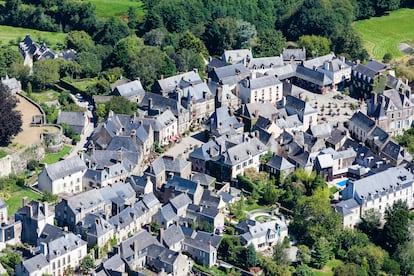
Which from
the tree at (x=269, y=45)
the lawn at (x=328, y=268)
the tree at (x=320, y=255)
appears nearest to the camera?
the lawn at (x=328, y=268)

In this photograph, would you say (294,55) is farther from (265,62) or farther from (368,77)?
(368,77)

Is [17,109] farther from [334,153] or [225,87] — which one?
[334,153]

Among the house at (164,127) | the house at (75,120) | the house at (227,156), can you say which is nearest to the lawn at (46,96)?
the house at (75,120)

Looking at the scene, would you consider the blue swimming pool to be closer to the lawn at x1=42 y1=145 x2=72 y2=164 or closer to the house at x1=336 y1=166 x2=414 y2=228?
the house at x1=336 y1=166 x2=414 y2=228

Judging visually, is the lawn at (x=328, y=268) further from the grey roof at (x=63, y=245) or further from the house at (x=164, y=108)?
the house at (x=164, y=108)

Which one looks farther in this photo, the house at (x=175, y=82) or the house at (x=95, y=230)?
the house at (x=175, y=82)

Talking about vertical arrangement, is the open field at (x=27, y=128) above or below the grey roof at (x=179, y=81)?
below

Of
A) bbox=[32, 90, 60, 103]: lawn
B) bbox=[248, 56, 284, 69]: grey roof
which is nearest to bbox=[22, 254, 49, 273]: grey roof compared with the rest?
bbox=[32, 90, 60, 103]: lawn
